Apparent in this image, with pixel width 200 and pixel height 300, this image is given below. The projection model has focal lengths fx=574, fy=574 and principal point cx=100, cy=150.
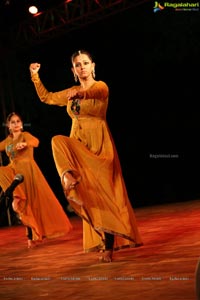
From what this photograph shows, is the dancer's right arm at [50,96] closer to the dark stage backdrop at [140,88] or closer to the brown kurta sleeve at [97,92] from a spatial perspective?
the brown kurta sleeve at [97,92]

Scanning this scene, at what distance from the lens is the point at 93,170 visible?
3.63 metres

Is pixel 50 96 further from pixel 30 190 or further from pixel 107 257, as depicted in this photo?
pixel 30 190

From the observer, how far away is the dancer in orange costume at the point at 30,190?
5.52 metres

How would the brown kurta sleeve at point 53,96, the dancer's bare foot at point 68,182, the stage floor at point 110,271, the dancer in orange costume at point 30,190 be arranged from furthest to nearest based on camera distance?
the dancer in orange costume at point 30,190
the brown kurta sleeve at point 53,96
the dancer's bare foot at point 68,182
the stage floor at point 110,271

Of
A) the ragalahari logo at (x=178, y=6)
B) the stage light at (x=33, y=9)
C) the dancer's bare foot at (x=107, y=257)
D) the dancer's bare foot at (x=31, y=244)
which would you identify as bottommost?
the dancer's bare foot at (x=31, y=244)

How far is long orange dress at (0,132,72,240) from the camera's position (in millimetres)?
5570

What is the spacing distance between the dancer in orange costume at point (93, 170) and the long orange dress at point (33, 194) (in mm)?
1723

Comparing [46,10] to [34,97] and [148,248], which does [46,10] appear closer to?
[34,97]

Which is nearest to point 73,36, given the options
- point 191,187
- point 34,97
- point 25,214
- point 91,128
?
point 34,97

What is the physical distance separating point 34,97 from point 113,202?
522cm

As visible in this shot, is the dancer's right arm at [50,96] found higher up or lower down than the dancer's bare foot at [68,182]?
higher up

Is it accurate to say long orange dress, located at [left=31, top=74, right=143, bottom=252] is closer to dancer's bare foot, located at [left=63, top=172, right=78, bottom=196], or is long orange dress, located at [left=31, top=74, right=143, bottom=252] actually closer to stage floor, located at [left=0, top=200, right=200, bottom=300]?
dancer's bare foot, located at [left=63, top=172, right=78, bottom=196]

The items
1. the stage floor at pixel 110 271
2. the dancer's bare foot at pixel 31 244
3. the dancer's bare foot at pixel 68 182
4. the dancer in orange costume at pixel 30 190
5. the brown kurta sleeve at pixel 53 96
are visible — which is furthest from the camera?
the dancer in orange costume at pixel 30 190

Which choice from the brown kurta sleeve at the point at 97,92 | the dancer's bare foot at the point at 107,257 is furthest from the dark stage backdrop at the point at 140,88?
the dancer's bare foot at the point at 107,257
